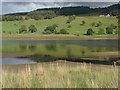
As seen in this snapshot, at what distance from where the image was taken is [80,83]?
11938mm

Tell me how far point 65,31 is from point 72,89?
11553 centimetres

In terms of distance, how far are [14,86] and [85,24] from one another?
143 metres

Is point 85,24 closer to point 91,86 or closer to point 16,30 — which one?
point 16,30

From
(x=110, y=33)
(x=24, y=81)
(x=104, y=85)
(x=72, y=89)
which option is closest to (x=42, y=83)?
(x=24, y=81)

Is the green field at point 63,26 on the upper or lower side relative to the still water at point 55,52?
upper

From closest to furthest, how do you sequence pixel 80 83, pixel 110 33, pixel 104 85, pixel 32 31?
1. pixel 104 85
2. pixel 80 83
3. pixel 110 33
4. pixel 32 31

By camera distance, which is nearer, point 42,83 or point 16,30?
point 42,83

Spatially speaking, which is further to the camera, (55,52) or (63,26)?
(63,26)

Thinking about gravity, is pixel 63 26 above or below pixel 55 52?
above

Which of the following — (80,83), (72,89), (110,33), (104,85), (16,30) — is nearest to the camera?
(72,89)

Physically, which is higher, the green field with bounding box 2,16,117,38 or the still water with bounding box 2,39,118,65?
the green field with bounding box 2,16,117,38

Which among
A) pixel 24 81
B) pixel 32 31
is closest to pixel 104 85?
pixel 24 81

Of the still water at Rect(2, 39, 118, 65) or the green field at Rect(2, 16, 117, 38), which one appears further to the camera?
the green field at Rect(2, 16, 117, 38)

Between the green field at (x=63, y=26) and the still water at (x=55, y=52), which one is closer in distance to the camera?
the still water at (x=55, y=52)
